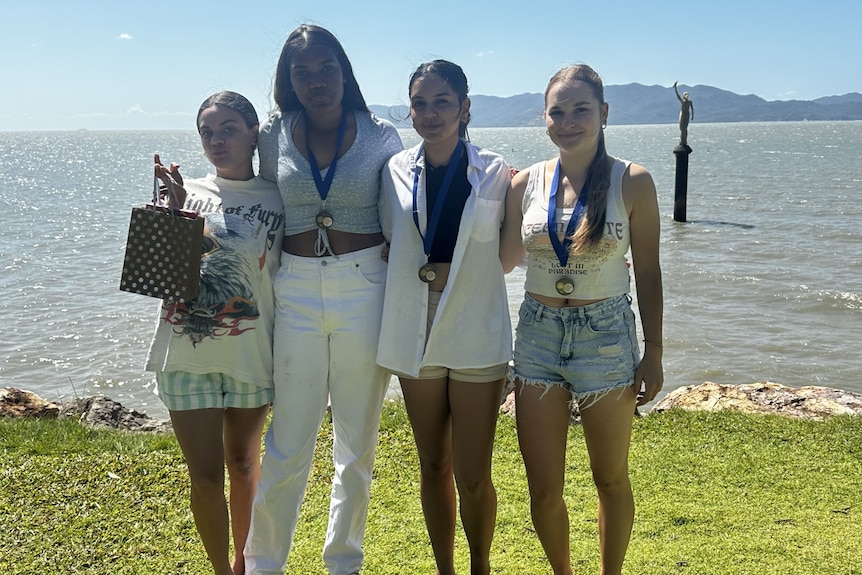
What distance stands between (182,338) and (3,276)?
661 inches

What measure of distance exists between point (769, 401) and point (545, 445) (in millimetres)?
3905

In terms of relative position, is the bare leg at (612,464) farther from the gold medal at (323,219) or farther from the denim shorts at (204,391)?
the denim shorts at (204,391)

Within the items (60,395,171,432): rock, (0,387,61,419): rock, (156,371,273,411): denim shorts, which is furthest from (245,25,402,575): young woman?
(0,387,61,419): rock

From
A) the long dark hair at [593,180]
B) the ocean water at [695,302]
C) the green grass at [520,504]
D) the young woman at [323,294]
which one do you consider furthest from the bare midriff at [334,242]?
the ocean water at [695,302]

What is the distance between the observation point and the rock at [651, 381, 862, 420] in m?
6.33

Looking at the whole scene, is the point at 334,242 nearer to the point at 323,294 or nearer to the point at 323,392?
the point at 323,294

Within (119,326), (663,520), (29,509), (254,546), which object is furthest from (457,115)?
(119,326)

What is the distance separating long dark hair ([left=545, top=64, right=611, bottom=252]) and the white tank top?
3 cm

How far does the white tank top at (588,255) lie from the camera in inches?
131

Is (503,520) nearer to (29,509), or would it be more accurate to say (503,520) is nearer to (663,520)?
(663,520)

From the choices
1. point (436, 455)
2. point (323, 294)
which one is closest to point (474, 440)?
point (436, 455)

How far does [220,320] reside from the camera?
3.57 m

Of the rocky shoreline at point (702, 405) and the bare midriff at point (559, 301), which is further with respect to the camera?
the rocky shoreline at point (702, 405)

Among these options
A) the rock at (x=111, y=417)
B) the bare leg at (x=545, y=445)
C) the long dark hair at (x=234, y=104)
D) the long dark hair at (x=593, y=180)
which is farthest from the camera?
the rock at (x=111, y=417)
